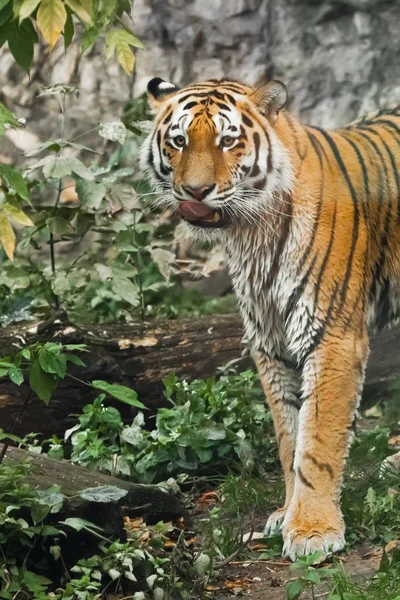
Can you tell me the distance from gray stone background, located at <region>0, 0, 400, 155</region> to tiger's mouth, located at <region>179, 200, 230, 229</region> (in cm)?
312

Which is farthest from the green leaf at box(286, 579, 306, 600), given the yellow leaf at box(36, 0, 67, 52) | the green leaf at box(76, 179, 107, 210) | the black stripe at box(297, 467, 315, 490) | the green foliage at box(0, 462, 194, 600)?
the green leaf at box(76, 179, 107, 210)

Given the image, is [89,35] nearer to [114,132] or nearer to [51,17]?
[51,17]

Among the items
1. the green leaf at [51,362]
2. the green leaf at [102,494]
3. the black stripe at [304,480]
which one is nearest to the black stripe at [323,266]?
the black stripe at [304,480]

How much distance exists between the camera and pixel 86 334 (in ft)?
16.7

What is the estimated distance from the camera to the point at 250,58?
24.0 feet

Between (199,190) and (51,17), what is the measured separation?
5.46 ft

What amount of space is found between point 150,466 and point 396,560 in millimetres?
1483

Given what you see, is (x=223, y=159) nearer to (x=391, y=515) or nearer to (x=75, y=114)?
(x=391, y=515)

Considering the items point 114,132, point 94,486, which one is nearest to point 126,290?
point 114,132

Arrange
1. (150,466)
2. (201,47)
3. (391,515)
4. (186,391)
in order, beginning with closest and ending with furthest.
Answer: (391,515) → (150,466) → (186,391) → (201,47)

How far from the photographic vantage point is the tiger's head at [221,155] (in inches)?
159

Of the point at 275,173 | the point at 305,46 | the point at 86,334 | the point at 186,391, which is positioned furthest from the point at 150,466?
the point at 305,46

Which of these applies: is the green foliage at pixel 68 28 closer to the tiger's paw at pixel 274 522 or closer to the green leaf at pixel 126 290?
the tiger's paw at pixel 274 522

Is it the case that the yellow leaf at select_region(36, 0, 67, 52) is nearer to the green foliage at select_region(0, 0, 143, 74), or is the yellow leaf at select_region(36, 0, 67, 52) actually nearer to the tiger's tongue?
the green foliage at select_region(0, 0, 143, 74)
